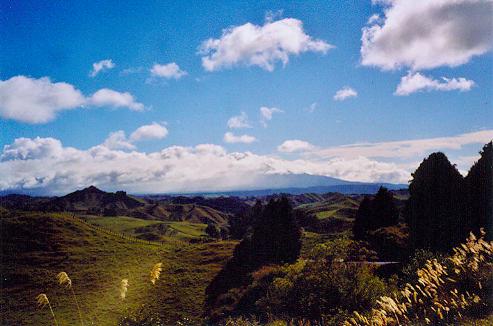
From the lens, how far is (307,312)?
1698 cm

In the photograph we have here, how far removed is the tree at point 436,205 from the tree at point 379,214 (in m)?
15.2

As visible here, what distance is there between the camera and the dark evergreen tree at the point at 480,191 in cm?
2969

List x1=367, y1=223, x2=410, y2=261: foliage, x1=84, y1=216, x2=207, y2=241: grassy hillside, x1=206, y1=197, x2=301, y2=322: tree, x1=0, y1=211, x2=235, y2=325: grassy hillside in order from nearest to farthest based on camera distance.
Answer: x1=367, y1=223, x2=410, y2=261: foliage, x1=0, y1=211, x2=235, y2=325: grassy hillside, x1=206, y1=197, x2=301, y2=322: tree, x1=84, y1=216, x2=207, y2=241: grassy hillside

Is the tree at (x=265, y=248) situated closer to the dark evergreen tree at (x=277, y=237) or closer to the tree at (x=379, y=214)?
the dark evergreen tree at (x=277, y=237)

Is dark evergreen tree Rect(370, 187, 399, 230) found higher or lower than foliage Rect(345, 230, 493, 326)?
lower

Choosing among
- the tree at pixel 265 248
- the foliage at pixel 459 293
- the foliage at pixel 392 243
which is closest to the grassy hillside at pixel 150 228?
the tree at pixel 265 248

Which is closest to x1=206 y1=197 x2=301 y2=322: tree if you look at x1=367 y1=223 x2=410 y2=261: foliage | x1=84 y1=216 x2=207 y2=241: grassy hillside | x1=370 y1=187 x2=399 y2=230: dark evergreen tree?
x1=367 y1=223 x2=410 y2=261: foliage

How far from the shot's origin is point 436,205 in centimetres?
3275

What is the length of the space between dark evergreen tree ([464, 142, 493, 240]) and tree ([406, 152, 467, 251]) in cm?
71

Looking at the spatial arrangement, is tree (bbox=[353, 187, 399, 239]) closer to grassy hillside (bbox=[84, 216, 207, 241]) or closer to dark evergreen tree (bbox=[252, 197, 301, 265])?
dark evergreen tree (bbox=[252, 197, 301, 265])

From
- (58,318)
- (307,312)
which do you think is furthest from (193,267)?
(307,312)

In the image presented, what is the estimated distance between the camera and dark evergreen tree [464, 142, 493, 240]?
97.4 feet

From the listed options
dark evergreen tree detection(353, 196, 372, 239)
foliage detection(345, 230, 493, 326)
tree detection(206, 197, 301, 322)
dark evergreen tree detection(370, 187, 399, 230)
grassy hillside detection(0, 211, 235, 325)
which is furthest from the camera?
dark evergreen tree detection(353, 196, 372, 239)

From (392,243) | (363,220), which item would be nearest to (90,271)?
(363,220)
